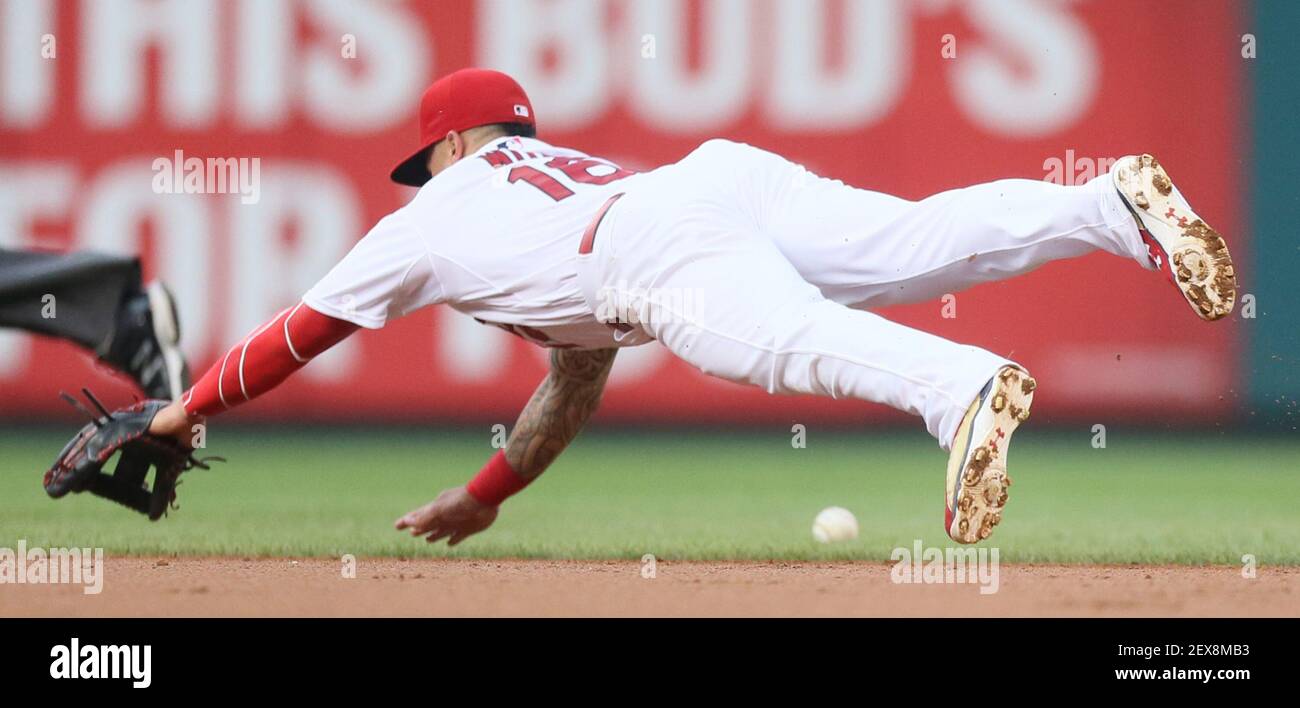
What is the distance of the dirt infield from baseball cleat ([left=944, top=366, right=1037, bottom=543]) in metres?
0.89

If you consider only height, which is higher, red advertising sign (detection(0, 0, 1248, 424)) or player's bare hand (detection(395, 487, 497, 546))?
red advertising sign (detection(0, 0, 1248, 424))

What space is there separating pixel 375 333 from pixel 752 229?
586cm

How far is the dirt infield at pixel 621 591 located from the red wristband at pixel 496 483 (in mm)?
234

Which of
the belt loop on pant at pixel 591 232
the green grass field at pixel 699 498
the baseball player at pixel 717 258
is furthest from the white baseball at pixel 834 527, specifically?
the belt loop on pant at pixel 591 232

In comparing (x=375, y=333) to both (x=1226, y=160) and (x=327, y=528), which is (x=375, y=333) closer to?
(x=327, y=528)

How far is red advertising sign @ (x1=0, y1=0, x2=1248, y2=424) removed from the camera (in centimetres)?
929

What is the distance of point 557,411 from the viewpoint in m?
5.06

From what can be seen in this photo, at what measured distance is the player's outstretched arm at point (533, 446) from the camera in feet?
16.5

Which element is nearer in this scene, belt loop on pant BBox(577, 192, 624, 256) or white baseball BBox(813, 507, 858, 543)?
belt loop on pant BBox(577, 192, 624, 256)

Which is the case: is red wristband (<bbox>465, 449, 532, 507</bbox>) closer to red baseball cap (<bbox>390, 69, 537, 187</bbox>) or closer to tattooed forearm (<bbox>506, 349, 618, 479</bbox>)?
tattooed forearm (<bbox>506, 349, 618, 479</bbox>)
